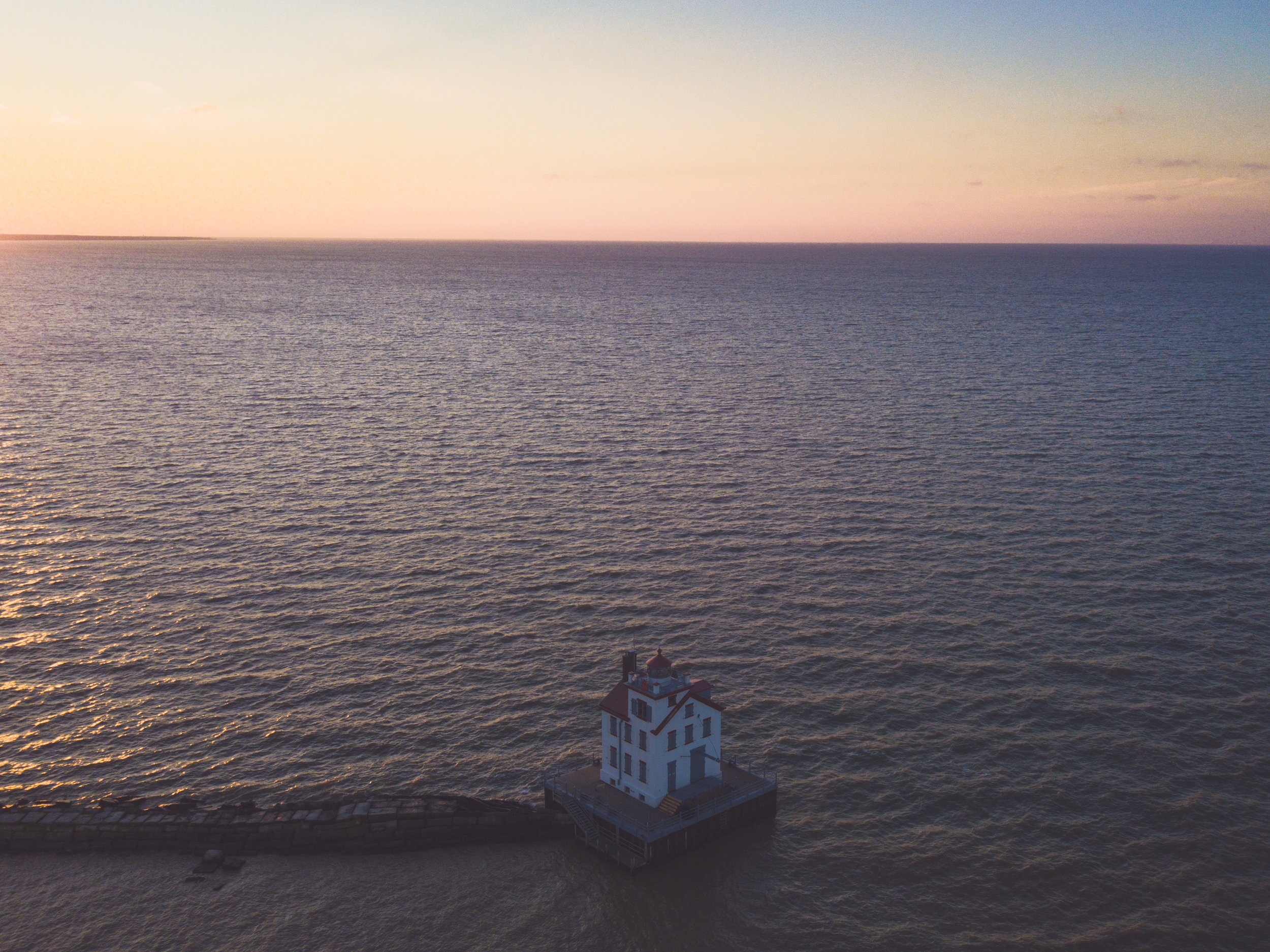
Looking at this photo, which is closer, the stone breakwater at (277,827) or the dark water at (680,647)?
the dark water at (680,647)

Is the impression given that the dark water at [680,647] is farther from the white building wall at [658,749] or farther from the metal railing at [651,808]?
the white building wall at [658,749]

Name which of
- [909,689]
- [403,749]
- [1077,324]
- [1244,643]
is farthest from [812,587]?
[1077,324]

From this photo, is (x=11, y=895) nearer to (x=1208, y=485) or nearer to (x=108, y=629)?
(x=108, y=629)

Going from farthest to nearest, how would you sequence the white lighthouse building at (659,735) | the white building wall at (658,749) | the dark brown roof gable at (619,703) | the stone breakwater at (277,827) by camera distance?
1. the dark brown roof gable at (619,703)
2. the white building wall at (658,749)
3. the white lighthouse building at (659,735)
4. the stone breakwater at (277,827)

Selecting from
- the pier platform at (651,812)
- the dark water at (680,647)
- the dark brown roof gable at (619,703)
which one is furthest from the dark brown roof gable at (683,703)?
the dark water at (680,647)

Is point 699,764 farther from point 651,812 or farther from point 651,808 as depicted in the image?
point 651,812

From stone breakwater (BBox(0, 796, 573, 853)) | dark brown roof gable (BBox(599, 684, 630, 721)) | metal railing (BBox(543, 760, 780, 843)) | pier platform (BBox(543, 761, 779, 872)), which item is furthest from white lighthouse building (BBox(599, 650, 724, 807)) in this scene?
stone breakwater (BBox(0, 796, 573, 853))

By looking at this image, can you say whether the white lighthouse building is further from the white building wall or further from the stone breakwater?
the stone breakwater
